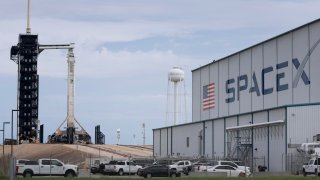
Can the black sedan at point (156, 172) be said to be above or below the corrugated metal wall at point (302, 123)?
below

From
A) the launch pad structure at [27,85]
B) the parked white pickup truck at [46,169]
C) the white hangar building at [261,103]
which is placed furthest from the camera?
the launch pad structure at [27,85]

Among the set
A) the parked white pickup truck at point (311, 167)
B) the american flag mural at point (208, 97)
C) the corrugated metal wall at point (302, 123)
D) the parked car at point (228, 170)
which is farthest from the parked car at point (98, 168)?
the american flag mural at point (208, 97)

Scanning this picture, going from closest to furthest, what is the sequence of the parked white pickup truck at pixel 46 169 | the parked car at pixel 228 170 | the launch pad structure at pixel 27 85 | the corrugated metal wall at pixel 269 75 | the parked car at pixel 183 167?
the parked white pickup truck at pixel 46 169, the parked car at pixel 228 170, the parked car at pixel 183 167, the corrugated metal wall at pixel 269 75, the launch pad structure at pixel 27 85

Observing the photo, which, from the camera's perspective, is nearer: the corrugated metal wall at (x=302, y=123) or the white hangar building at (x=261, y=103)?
the corrugated metal wall at (x=302, y=123)

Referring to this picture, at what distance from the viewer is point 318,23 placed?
7456 cm

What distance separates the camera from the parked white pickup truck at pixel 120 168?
68.2 m

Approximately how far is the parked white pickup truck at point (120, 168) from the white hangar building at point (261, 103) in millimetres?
13348

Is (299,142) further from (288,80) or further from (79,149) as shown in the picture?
(79,149)

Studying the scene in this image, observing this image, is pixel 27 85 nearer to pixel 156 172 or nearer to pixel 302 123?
pixel 156 172

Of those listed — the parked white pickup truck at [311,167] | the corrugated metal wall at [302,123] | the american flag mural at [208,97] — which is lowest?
the parked white pickup truck at [311,167]

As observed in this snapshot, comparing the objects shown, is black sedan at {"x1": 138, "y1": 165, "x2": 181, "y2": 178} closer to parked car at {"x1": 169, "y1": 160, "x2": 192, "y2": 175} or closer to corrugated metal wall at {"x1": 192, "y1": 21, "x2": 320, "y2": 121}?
parked car at {"x1": 169, "y1": 160, "x2": 192, "y2": 175}

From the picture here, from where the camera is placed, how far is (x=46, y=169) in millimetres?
59375

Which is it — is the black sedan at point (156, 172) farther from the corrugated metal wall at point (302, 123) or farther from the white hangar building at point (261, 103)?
the corrugated metal wall at point (302, 123)

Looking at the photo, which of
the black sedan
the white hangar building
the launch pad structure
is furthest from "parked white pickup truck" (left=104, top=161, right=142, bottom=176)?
the launch pad structure
